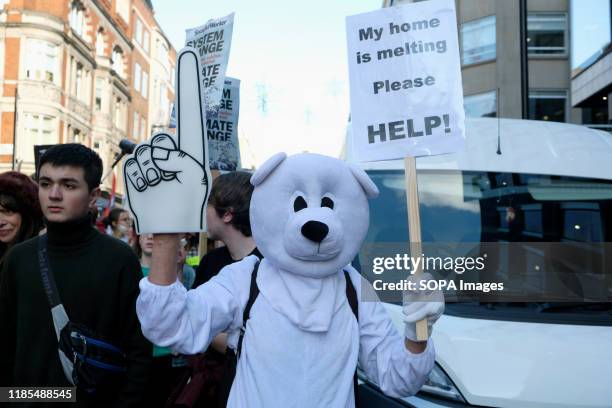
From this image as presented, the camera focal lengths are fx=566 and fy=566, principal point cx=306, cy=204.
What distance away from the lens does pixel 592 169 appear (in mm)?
3891

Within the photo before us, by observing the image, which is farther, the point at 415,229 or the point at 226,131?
the point at 226,131

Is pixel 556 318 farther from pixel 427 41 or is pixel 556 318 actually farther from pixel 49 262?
pixel 49 262

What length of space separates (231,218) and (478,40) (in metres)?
19.0

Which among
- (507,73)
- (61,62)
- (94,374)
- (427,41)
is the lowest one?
(94,374)

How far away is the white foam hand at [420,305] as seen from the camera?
187 centimetres

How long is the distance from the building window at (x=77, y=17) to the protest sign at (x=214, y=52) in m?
29.9

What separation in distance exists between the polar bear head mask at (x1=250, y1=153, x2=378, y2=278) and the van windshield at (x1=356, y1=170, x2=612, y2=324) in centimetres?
151

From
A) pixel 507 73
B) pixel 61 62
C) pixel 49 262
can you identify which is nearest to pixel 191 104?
pixel 49 262

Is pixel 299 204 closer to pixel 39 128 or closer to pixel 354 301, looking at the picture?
pixel 354 301

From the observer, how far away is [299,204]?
6.81 feet

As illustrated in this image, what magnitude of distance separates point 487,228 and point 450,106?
1762 millimetres

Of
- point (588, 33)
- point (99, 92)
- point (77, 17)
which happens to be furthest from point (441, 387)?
point (99, 92)

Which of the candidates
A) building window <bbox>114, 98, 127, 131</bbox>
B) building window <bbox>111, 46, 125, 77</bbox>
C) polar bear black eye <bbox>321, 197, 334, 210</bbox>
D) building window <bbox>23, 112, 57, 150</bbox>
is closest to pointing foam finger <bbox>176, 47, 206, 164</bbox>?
polar bear black eye <bbox>321, 197, 334, 210</bbox>

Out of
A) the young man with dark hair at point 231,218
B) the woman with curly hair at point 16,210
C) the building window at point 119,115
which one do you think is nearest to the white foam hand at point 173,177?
the young man with dark hair at point 231,218
